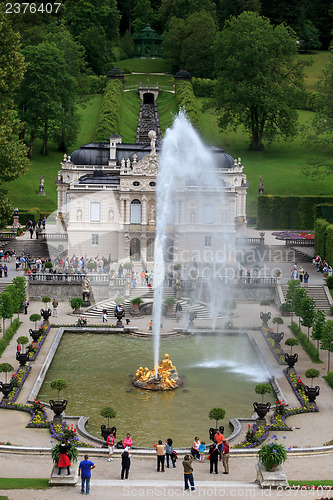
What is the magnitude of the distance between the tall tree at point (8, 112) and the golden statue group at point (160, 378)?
26.2m

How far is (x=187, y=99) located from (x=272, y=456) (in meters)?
100

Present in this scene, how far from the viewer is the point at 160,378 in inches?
1825

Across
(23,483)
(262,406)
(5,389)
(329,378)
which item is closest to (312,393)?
(329,378)

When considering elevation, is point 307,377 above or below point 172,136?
below

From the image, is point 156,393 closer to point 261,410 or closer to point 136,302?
point 261,410

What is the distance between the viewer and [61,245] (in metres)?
79.2

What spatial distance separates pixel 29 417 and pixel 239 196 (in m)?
Result: 46.7

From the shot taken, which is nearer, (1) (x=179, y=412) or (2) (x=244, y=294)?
(1) (x=179, y=412)

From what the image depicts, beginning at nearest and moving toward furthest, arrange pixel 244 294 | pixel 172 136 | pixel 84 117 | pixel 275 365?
pixel 275 365
pixel 244 294
pixel 172 136
pixel 84 117

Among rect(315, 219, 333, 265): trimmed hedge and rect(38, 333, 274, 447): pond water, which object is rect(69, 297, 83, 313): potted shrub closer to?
rect(38, 333, 274, 447): pond water

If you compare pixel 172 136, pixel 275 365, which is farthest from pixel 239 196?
pixel 275 365

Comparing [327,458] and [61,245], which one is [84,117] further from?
[327,458]

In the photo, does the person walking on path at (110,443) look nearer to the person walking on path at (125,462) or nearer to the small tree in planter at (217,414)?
the person walking on path at (125,462)

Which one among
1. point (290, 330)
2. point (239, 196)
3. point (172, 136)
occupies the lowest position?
point (290, 330)
